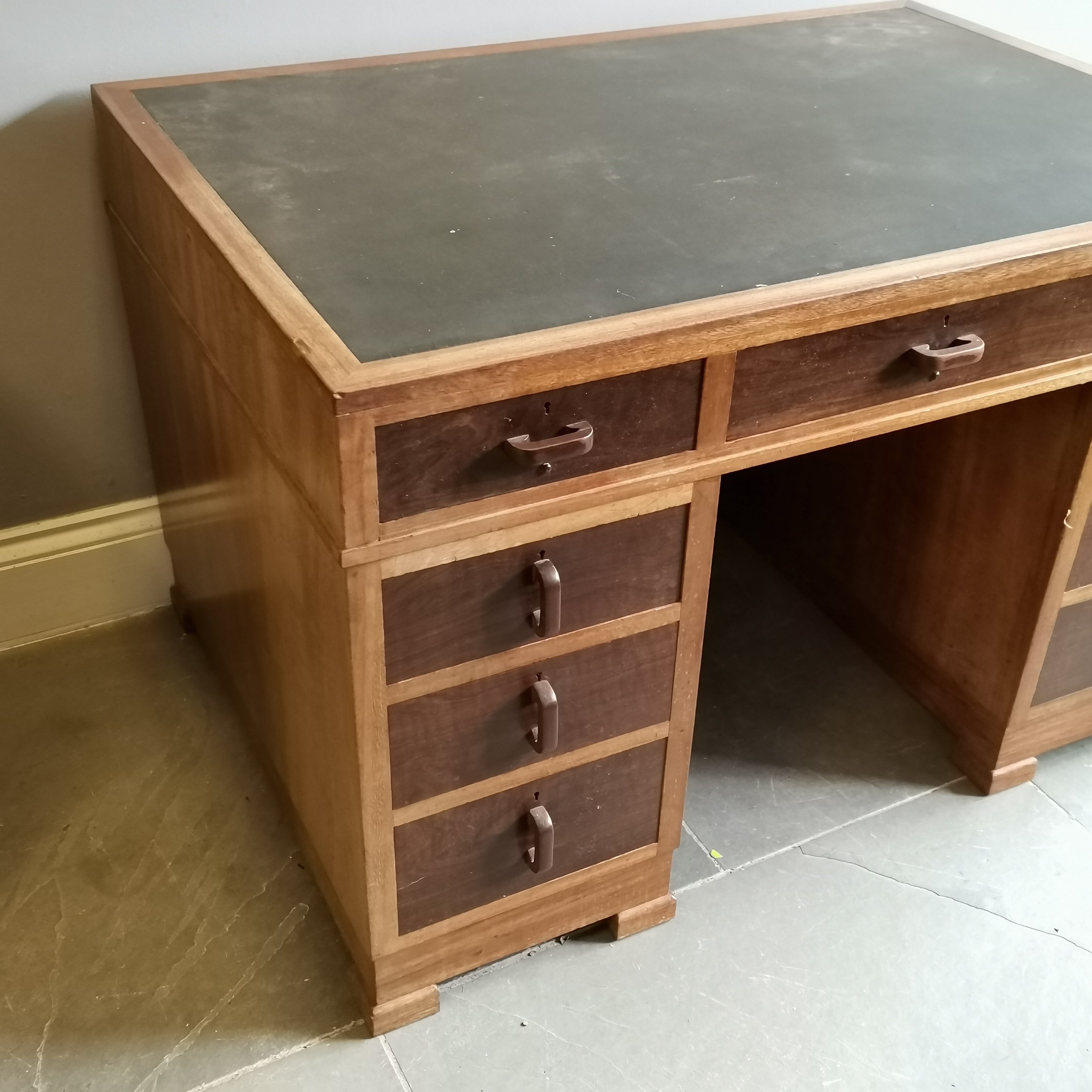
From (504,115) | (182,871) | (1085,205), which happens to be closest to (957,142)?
(1085,205)

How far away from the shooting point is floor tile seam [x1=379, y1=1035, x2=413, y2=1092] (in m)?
1.13

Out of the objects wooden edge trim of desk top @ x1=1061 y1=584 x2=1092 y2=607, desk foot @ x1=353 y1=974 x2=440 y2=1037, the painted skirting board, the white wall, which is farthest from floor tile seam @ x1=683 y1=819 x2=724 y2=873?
the white wall

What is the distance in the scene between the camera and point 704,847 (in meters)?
1.39

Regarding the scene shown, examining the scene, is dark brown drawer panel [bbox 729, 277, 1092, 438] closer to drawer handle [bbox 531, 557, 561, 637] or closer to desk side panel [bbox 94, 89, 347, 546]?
drawer handle [bbox 531, 557, 561, 637]

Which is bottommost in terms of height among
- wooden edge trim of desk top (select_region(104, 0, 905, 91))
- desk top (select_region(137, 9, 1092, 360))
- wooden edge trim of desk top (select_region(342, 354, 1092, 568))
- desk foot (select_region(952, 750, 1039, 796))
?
desk foot (select_region(952, 750, 1039, 796))

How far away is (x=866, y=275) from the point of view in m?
0.96

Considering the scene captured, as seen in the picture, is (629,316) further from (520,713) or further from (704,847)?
(704,847)

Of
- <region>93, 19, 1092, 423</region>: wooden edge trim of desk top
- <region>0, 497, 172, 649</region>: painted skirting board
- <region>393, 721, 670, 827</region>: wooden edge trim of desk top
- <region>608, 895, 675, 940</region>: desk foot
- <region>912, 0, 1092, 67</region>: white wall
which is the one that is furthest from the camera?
<region>912, 0, 1092, 67</region>: white wall

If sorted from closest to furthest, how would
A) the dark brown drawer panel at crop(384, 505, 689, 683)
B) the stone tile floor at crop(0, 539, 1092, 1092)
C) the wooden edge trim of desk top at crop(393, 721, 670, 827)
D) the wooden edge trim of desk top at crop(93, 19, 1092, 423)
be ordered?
the wooden edge trim of desk top at crop(93, 19, 1092, 423) < the dark brown drawer panel at crop(384, 505, 689, 683) < the wooden edge trim of desk top at crop(393, 721, 670, 827) < the stone tile floor at crop(0, 539, 1092, 1092)

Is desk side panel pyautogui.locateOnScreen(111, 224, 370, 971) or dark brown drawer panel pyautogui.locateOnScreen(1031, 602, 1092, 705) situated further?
dark brown drawer panel pyautogui.locateOnScreen(1031, 602, 1092, 705)

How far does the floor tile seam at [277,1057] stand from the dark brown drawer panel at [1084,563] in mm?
892

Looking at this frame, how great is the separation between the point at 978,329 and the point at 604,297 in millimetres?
361

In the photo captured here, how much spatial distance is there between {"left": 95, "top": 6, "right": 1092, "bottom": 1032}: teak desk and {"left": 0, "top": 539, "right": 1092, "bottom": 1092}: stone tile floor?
67mm

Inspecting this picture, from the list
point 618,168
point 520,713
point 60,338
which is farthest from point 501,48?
point 520,713
